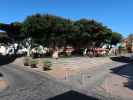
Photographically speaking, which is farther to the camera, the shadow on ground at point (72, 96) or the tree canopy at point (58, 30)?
the tree canopy at point (58, 30)

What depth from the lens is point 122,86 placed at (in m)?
14.8

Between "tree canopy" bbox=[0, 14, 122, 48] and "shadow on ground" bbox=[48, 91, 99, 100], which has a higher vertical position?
"tree canopy" bbox=[0, 14, 122, 48]

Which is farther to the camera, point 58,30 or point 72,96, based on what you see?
point 58,30

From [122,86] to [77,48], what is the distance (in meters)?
37.5

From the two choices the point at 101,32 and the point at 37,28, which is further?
the point at 101,32

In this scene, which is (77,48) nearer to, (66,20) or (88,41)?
(88,41)

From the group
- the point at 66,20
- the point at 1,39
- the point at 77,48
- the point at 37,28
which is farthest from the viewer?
the point at 1,39

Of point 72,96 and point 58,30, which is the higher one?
point 58,30

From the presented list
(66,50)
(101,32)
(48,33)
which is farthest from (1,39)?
(101,32)

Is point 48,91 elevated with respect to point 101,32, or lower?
lower

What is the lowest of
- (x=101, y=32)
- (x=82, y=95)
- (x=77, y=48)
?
(x=82, y=95)

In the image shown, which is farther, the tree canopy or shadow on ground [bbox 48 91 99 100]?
the tree canopy

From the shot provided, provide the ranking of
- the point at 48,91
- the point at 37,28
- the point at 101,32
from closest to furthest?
1. the point at 48,91
2. the point at 37,28
3. the point at 101,32

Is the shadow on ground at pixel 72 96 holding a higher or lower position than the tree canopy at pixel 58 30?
lower
